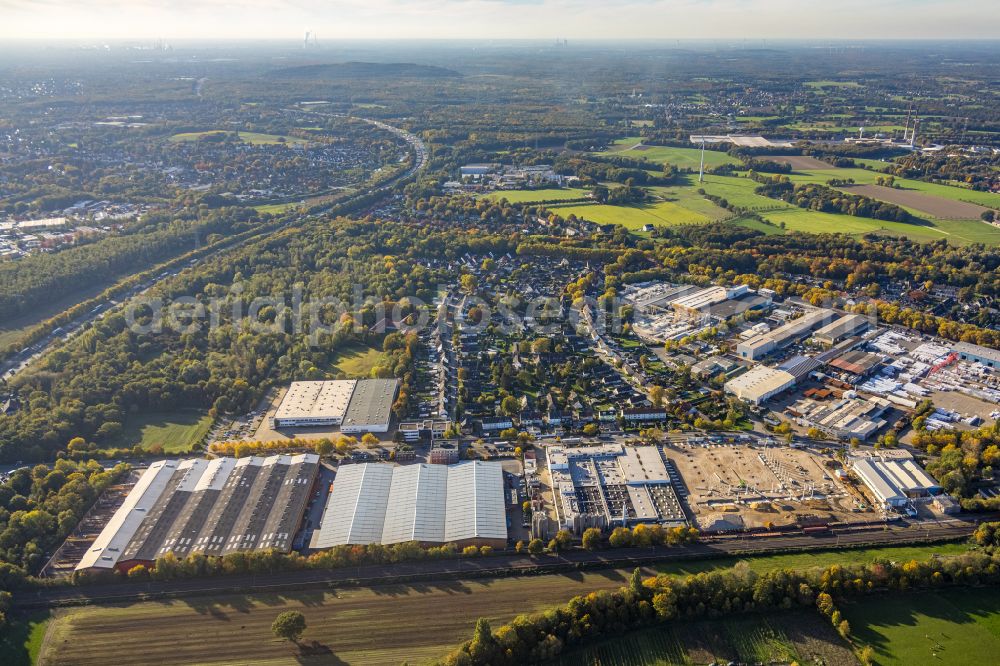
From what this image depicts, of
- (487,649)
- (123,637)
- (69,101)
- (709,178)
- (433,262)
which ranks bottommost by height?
(123,637)

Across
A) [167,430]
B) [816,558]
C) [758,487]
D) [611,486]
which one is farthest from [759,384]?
[167,430]

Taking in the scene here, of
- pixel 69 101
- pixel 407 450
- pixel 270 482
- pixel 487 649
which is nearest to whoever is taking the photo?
pixel 487 649

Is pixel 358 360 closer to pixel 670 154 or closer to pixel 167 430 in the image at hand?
pixel 167 430

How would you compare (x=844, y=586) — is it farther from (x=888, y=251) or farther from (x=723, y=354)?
(x=888, y=251)

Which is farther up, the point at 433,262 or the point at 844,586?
the point at 433,262

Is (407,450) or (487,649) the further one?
(407,450)

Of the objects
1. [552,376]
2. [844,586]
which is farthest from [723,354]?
[844,586]

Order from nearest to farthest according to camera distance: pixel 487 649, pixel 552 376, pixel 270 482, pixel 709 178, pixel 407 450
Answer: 1. pixel 487 649
2. pixel 270 482
3. pixel 407 450
4. pixel 552 376
5. pixel 709 178
